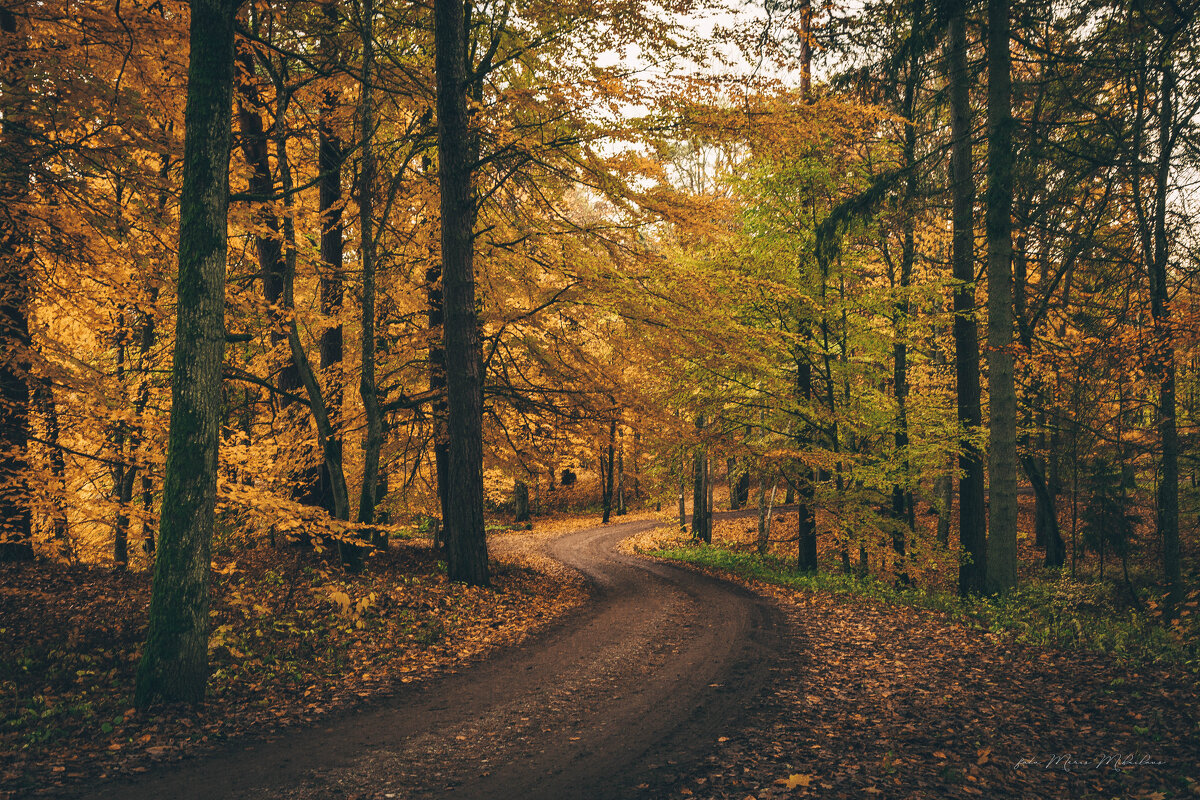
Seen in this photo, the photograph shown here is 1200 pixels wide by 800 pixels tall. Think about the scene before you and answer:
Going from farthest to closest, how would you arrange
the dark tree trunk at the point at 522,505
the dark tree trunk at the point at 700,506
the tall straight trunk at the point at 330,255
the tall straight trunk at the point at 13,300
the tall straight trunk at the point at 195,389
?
the dark tree trunk at the point at 522,505 < the dark tree trunk at the point at 700,506 < the tall straight trunk at the point at 330,255 < the tall straight trunk at the point at 13,300 < the tall straight trunk at the point at 195,389

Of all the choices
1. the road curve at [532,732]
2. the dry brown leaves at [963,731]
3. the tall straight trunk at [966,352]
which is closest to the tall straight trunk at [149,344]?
the road curve at [532,732]

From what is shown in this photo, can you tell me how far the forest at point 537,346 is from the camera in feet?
19.6

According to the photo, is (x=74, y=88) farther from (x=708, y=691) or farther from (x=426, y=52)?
(x=708, y=691)

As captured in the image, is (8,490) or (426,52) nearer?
(8,490)

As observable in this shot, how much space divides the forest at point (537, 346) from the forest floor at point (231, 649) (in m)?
0.06

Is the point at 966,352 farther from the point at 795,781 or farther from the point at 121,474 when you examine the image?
the point at 121,474

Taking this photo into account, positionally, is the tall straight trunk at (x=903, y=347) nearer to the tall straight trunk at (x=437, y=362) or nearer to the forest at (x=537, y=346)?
the forest at (x=537, y=346)

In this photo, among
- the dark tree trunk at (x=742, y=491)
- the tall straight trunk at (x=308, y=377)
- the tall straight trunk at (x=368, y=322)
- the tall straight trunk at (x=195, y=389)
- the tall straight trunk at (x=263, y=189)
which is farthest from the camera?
the dark tree trunk at (x=742, y=491)

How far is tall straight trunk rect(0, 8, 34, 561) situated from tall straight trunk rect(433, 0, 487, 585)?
5.67m

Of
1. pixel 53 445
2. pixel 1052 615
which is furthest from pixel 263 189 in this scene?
pixel 1052 615

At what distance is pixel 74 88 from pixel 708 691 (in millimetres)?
10476

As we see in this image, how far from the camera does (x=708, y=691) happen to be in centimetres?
677

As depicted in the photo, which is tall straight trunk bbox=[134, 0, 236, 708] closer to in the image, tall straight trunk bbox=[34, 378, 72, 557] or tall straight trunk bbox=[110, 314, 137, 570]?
tall straight trunk bbox=[110, 314, 137, 570]

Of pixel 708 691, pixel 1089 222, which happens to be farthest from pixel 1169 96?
pixel 708 691
